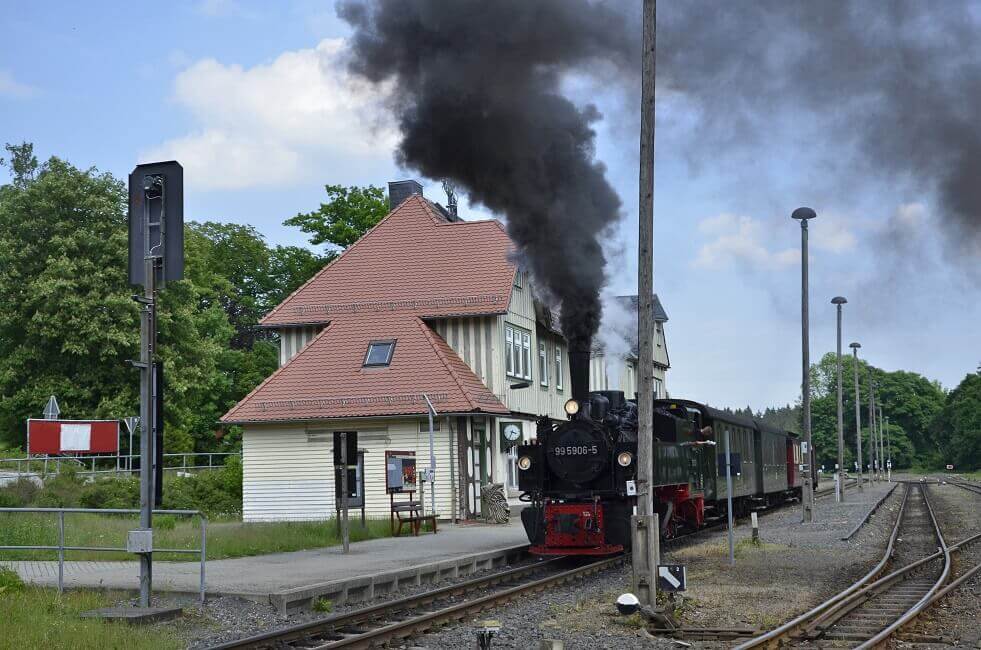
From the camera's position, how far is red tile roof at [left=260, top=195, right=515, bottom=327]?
3164 centimetres

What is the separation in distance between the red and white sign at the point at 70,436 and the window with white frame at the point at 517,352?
12836 millimetres

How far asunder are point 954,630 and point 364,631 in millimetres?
5881

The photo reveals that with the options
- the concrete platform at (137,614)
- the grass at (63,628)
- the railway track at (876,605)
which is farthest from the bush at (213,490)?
the concrete platform at (137,614)

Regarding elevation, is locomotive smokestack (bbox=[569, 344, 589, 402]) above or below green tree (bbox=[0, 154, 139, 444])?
below

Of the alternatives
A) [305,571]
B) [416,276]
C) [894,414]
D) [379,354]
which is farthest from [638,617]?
[894,414]

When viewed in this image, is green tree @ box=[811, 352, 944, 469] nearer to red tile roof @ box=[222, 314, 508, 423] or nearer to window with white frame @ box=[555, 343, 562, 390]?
window with white frame @ box=[555, 343, 562, 390]

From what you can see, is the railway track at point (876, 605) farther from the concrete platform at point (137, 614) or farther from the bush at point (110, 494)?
the bush at point (110, 494)

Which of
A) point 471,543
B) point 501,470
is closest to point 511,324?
point 501,470

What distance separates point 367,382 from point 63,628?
19.3 metres

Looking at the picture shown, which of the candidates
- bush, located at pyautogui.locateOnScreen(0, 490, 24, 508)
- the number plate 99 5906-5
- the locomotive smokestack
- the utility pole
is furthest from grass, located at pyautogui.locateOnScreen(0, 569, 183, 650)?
bush, located at pyautogui.locateOnScreen(0, 490, 24, 508)

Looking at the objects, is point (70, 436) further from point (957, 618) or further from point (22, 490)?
point (957, 618)

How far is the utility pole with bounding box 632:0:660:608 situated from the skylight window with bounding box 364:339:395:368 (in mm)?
17230

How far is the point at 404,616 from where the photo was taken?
12672 mm

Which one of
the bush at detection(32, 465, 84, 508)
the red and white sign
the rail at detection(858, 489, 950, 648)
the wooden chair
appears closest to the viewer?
the rail at detection(858, 489, 950, 648)
